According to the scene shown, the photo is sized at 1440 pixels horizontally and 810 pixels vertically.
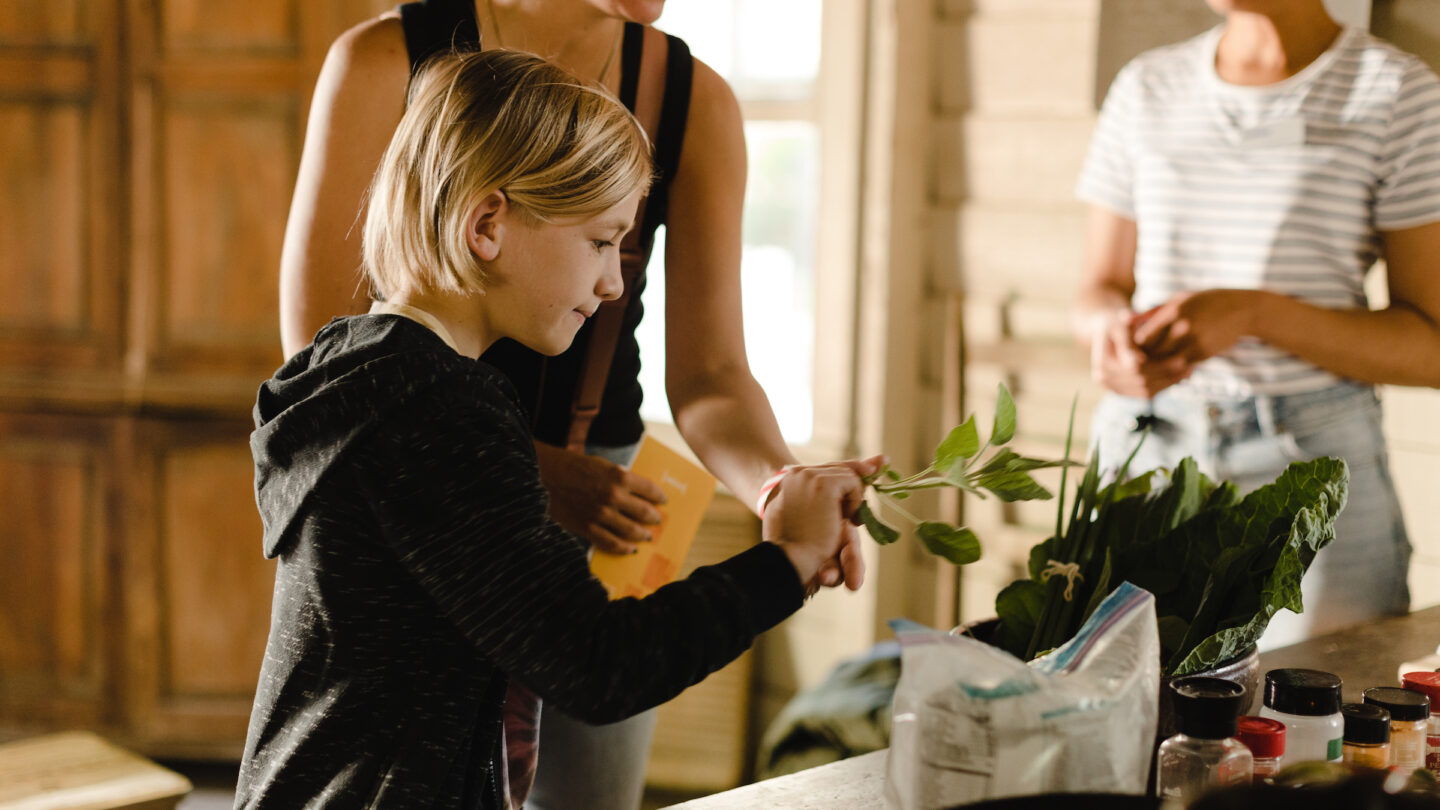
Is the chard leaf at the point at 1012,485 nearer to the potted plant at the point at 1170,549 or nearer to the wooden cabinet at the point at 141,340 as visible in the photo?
the potted plant at the point at 1170,549

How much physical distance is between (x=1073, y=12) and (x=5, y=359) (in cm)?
277

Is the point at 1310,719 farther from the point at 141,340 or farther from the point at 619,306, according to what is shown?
the point at 141,340

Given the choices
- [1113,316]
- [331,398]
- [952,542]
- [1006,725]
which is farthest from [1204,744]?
[1113,316]

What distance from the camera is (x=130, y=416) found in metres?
3.34

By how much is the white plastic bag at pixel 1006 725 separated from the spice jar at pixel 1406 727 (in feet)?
0.90

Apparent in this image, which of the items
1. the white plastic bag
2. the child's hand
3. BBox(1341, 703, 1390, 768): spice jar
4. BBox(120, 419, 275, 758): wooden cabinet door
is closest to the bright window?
BBox(120, 419, 275, 758): wooden cabinet door

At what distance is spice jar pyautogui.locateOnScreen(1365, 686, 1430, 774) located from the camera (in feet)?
3.08

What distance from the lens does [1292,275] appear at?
174 centimetres

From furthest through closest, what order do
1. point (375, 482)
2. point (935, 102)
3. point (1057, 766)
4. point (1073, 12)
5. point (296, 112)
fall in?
point (296, 112) < point (935, 102) < point (1073, 12) < point (375, 482) < point (1057, 766)

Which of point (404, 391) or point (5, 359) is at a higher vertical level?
point (404, 391)

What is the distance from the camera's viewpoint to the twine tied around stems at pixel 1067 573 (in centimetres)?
98

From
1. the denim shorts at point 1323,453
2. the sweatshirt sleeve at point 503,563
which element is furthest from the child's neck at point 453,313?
the denim shorts at point 1323,453

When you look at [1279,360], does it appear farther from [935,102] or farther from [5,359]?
[5,359]

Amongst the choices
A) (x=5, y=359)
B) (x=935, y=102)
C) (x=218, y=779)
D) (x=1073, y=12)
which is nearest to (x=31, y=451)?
(x=5, y=359)
